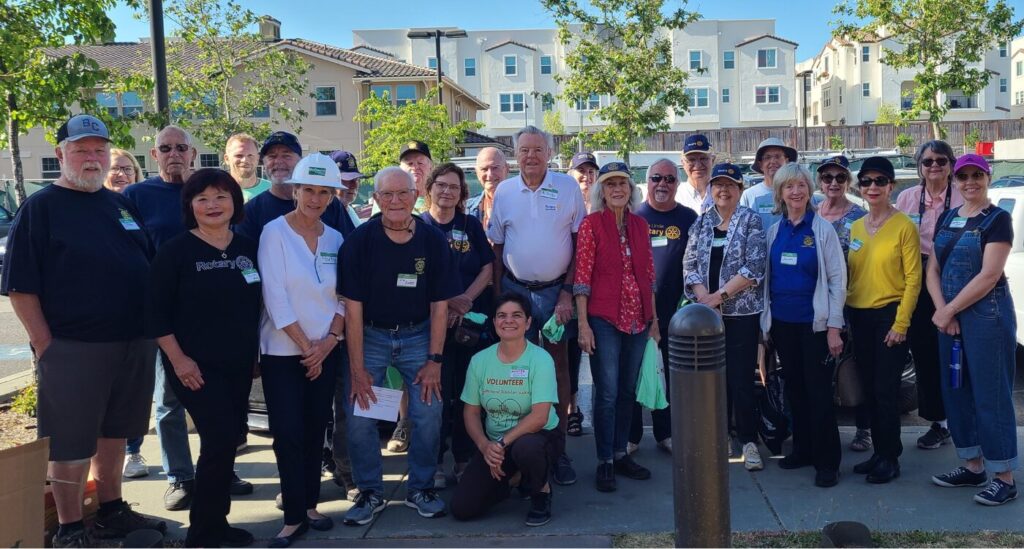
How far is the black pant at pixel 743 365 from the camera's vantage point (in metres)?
5.32

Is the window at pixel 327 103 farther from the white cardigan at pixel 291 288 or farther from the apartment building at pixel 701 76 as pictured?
the white cardigan at pixel 291 288

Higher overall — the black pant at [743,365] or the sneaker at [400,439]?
the black pant at [743,365]

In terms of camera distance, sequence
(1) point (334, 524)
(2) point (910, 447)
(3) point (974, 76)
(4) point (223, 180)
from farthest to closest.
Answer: (3) point (974, 76) → (2) point (910, 447) → (1) point (334, 524) → (4) point (223, 180)

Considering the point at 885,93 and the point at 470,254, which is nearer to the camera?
the point at 470,254

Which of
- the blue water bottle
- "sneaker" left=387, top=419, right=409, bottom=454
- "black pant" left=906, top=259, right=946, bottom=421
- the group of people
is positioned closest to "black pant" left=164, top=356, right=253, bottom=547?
the group of people

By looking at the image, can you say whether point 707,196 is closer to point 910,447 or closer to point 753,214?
point 753,214

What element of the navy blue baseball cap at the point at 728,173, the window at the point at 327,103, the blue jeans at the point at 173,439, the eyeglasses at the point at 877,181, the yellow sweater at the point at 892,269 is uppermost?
the window at the point at 327,103

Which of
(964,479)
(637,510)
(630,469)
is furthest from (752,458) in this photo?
(964,479)

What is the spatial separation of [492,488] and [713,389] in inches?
71.0

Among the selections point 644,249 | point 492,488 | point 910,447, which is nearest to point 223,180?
point 492,488

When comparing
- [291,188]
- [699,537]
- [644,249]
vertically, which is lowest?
[699,537]

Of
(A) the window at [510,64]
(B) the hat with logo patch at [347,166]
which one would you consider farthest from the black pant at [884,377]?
(A) the window at [510,64]

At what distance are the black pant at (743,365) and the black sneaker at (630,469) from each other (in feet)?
2.39

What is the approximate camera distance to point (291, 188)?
17.1 ft
